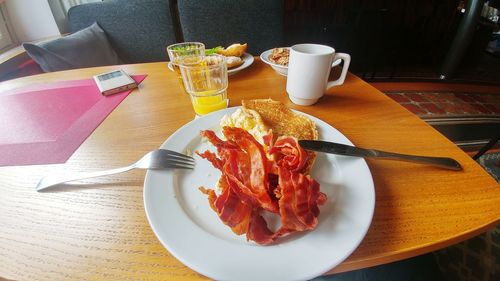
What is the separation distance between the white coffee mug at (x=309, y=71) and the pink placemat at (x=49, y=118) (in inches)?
20.5

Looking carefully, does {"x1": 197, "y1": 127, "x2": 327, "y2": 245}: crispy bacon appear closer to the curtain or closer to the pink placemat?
the pink placemat

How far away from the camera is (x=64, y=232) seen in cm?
34

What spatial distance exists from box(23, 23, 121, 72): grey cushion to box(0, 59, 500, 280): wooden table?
0.82 metres

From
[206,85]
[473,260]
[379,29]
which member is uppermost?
[206,85]

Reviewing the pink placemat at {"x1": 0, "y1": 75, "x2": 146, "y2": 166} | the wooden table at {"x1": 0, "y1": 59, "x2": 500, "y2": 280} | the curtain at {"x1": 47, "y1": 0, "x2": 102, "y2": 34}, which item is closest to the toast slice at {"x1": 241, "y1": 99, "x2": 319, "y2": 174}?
the wooden table at {"x1": 0, "y1": 59, "x2": 500, "y2": 280}

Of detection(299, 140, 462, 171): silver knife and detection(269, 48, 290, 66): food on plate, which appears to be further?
detection(269, 48, 290, 66): food on plate

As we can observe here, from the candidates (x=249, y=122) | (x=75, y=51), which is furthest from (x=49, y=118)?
(x=75, y=51)

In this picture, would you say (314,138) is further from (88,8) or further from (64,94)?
(88,8)

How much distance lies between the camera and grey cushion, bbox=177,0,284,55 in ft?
4.54

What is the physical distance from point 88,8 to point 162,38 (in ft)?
1.58

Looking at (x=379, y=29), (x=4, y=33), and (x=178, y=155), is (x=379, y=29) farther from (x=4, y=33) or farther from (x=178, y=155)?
(x=4, y=33)

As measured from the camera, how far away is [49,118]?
0.63 m

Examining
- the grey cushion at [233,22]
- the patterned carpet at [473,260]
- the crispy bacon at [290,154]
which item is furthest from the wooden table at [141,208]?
the grey cushion at [233,22]

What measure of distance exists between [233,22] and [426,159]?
1.34 m
